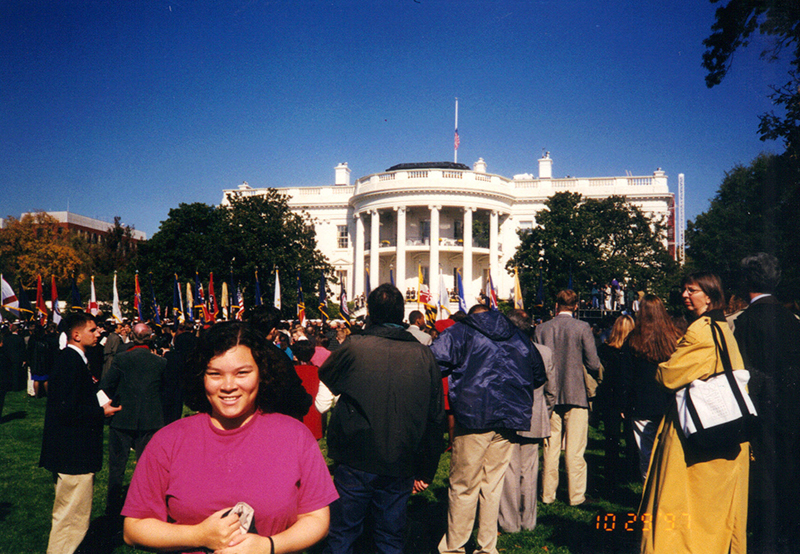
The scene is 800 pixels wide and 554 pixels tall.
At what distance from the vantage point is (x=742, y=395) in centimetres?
317

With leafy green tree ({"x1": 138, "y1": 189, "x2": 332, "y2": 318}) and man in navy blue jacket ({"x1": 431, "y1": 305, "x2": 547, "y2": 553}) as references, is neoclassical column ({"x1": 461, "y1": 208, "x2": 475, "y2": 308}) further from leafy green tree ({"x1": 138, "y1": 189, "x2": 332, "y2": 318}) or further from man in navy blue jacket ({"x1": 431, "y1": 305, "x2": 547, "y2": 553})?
man in navy blue jacket ({"x1": 431, "y1": 305, "x2": 547, "y2": 553})

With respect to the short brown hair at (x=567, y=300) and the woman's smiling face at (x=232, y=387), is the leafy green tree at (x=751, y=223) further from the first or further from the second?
the woman's smiling face at (x=232, y=387)

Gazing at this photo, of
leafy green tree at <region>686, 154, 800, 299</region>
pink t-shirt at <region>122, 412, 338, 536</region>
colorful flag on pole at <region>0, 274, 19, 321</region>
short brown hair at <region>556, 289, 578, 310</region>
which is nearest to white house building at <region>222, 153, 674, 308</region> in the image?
leafy green tree at <region>686, 154, 800, 299</region>

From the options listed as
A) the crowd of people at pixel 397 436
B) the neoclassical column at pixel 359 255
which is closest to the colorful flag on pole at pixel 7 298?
the crowd of people at pixel 397 436

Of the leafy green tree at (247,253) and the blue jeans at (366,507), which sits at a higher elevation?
the leafy green tree at (247,253)

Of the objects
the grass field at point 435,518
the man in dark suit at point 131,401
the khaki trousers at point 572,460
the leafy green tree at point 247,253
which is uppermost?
the leafy green tree at point 247,253

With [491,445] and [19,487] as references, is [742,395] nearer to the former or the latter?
[491,445]

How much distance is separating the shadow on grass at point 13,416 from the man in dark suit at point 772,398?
12.7 metres

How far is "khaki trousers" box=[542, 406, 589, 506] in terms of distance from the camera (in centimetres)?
577

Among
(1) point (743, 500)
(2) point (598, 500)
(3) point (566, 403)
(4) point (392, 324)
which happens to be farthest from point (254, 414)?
(2) point (598, 500)

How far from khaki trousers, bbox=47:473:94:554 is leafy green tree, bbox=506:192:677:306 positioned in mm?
28889

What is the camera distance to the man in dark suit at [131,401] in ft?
18.0

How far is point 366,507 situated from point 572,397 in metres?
3.05

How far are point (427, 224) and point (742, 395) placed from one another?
42584 mm
